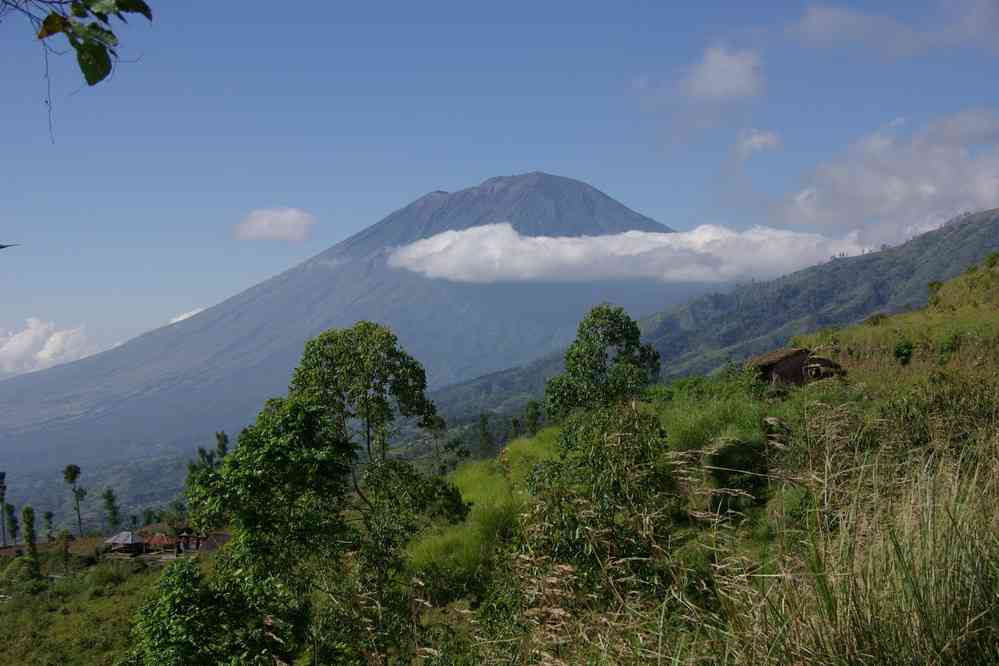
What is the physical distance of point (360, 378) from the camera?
15594 mm

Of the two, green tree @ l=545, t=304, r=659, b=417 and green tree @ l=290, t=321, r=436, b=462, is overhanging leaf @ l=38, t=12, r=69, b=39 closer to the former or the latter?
green tree @ l=545, t=304, r=659, b=417

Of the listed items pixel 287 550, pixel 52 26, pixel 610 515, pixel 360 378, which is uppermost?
pixel 52 26

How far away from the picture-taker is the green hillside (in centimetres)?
266

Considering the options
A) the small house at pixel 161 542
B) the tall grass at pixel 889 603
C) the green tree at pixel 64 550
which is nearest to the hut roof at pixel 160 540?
the small house at pixel 161 542

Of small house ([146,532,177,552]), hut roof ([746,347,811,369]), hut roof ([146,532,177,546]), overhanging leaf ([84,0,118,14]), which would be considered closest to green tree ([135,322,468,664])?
overhanging leaf ([84,0,118,14])

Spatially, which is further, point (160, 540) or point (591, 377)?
point (160, 540)

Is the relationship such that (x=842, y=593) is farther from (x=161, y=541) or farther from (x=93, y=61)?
(x=161, y=541)

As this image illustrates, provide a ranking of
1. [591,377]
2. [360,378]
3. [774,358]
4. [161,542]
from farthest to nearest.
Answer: [161,542]
[774,358]
[360,378]
[591,377]

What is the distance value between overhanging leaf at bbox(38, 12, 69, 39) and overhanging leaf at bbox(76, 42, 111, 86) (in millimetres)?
85

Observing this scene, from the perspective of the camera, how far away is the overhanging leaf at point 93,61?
1.78 metres

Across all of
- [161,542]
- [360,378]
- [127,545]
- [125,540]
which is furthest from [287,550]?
[161,542]

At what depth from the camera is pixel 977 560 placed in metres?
2.72

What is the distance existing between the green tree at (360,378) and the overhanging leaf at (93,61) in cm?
1370

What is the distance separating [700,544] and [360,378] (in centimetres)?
1239
